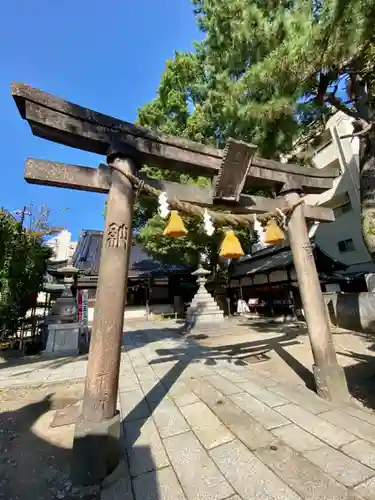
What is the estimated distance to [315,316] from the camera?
13.5 feet

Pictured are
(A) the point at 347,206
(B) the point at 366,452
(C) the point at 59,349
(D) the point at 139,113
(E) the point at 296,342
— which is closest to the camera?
(B) the point at 366,452

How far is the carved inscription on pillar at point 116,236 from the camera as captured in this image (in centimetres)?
310

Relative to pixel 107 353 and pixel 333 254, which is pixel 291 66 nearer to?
pixel 107 353

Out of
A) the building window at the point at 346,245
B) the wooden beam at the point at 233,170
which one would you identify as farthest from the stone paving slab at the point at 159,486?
the building window at the point at 346,245

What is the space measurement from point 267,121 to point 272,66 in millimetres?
983

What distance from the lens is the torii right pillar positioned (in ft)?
12.7

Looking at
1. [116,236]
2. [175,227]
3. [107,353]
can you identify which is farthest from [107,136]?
[107,353]

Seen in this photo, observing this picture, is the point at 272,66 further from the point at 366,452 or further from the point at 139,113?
the point at 139,113

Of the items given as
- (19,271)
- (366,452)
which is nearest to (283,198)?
(366,452)

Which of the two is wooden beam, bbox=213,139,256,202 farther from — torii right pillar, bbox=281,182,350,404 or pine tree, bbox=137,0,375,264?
pine tree, bbox=137,0,375,264

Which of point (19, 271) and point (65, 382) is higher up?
point (19, 271)

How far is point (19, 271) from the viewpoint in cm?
861

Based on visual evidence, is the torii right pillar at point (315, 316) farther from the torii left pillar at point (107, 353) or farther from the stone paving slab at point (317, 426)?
the torii left pillar at point (107, 353)

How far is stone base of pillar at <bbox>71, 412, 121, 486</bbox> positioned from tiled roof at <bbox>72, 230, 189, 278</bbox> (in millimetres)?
16282
